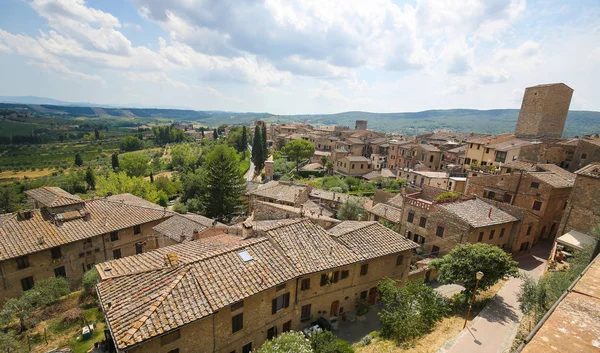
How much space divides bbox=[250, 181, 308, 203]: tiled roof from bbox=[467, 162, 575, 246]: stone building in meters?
25.0

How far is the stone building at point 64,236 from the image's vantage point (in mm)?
23828

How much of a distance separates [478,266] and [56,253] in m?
35.8

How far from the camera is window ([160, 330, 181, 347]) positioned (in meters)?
13.5

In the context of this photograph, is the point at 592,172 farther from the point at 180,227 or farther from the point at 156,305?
the point at 180,227

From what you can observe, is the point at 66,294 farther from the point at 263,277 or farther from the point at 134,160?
the point at 134,160

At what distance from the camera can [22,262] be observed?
2388 cm

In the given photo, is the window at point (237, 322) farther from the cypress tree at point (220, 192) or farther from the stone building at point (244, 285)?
the cypress tree at point (220, 192)

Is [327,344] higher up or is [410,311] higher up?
[410,311]

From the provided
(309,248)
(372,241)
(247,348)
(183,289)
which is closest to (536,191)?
(372,241)

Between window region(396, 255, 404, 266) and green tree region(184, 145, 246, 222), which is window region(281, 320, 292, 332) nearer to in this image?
window region(396, 255, 404, 266)

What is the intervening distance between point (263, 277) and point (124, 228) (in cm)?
2150

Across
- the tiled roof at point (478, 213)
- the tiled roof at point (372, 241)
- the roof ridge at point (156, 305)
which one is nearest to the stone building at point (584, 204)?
the tiled roof at point (478, 213)

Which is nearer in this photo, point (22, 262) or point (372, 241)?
point (372, 241)

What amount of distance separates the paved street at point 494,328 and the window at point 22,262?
32.9 m
